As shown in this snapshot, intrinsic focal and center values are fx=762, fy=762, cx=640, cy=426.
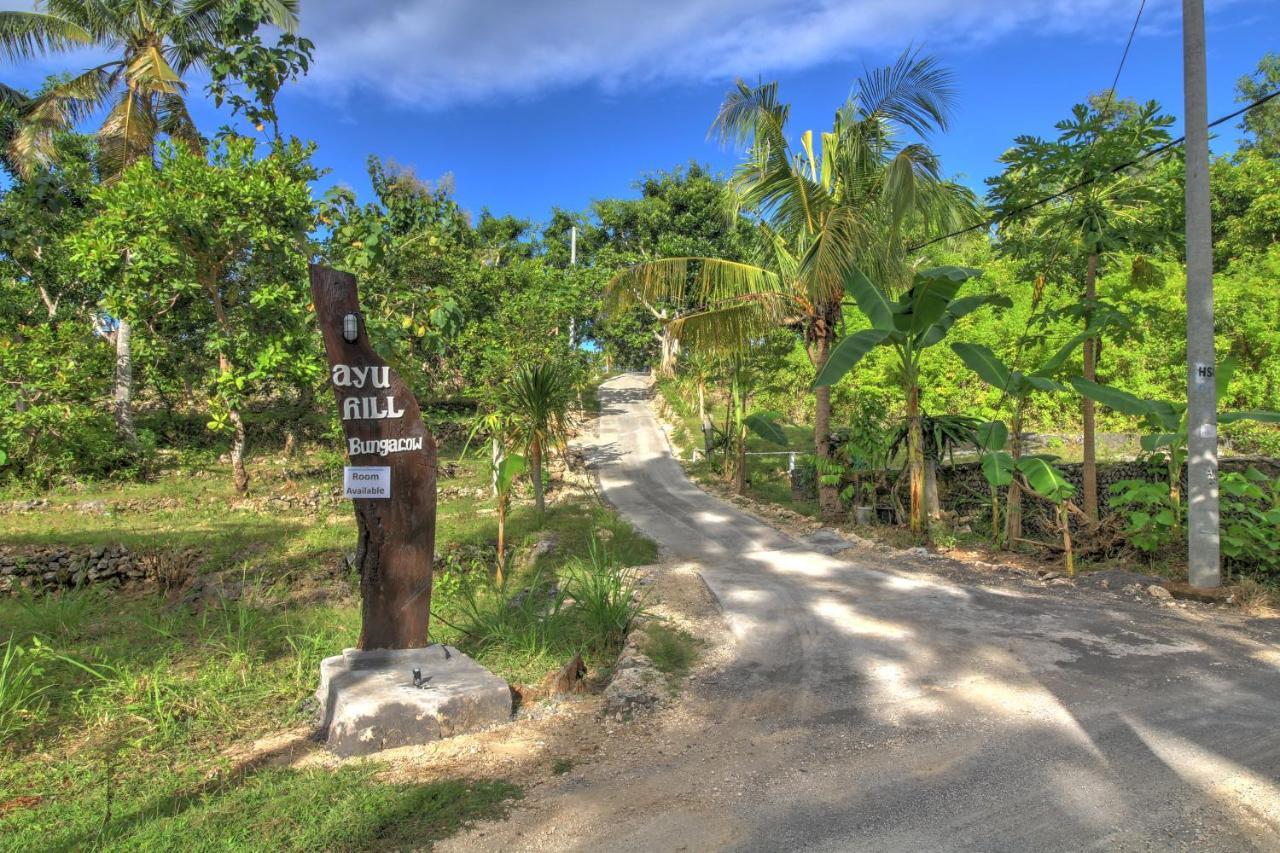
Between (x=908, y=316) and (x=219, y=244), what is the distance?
13.1 metres

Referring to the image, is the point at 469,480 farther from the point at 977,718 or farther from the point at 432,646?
the point at 977,718

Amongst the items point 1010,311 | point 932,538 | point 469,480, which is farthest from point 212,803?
point 1010,311

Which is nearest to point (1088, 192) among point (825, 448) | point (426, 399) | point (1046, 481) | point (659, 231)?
point (1046, 481)

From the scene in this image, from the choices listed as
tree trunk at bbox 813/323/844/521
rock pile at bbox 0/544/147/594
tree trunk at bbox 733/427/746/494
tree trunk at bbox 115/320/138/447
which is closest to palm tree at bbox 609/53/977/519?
tree trunk at bbox 813/323/844/521

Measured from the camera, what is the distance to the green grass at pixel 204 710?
3699 millimetres

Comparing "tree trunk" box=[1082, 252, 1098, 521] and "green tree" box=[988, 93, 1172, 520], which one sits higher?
"green tree" box=[988, 93, 1172, 520]

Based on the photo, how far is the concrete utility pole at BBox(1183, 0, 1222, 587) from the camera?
7418 millimetres

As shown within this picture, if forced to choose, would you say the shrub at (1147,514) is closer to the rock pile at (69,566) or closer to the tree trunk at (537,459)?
the tree trunk at (537,459)

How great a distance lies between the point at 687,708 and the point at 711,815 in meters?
1.62

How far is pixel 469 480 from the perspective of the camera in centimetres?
2020

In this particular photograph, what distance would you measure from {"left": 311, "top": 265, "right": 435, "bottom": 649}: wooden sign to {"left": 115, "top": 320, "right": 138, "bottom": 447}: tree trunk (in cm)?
1637

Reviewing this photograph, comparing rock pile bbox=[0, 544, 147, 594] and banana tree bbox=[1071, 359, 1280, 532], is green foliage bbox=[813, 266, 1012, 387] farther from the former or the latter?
rock pile bbox=[0, 544, 147, 594]

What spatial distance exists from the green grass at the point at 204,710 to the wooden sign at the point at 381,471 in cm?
89

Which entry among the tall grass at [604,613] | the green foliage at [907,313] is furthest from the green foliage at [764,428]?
the tall grass at [604,613]
